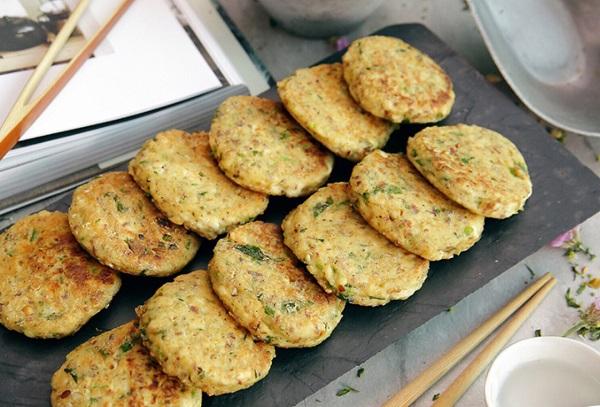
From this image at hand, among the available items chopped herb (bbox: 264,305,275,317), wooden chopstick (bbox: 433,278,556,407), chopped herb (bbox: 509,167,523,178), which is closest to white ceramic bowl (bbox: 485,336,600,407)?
wooden chopstick (bbox: 433,278,556,407)

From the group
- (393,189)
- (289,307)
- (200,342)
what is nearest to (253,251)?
(289,307)

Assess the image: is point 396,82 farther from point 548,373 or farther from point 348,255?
point 548,373

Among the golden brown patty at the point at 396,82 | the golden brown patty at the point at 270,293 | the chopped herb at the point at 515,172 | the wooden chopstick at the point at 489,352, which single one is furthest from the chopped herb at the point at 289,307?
the chopped herb at the point at 515,172

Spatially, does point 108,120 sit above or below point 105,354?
above

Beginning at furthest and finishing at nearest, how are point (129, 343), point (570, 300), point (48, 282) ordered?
point (570, 300) < point (48, 282) < point (129, 343)

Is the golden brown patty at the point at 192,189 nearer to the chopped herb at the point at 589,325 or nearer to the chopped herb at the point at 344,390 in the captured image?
the chopped herb at the point at 344,390

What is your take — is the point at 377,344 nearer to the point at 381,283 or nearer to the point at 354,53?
the point at 381,283

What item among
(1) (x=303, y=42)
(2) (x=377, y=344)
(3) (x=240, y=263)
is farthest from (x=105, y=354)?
(1) (x=303, y=42)
